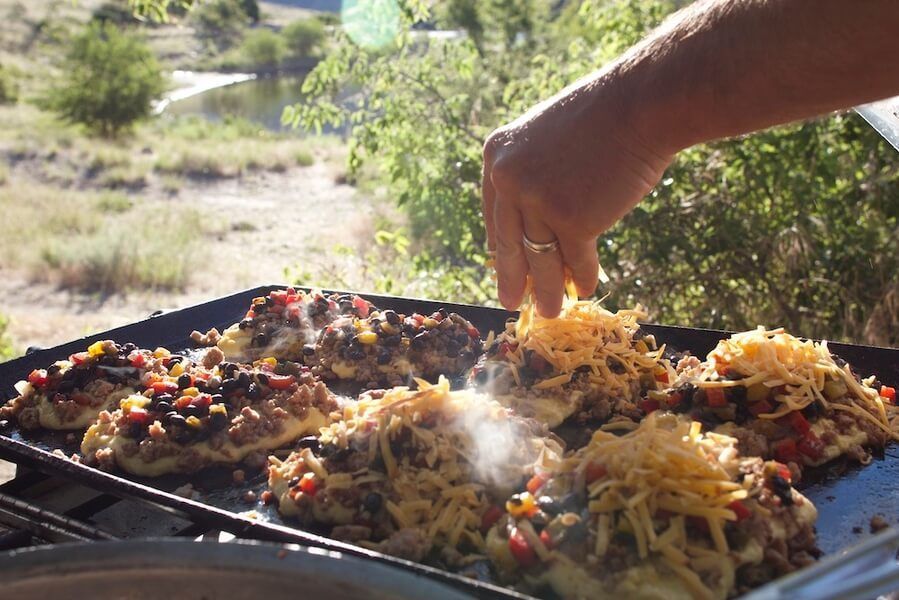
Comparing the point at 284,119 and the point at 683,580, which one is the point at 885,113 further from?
the point at 284,119

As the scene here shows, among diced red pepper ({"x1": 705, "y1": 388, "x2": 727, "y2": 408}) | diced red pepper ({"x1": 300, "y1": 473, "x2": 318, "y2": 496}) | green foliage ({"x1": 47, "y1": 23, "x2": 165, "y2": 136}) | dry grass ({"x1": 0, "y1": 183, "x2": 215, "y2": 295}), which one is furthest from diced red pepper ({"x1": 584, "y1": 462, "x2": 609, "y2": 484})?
green foliage ({"x1": 47, "y1": 23, "x2": 165, "y2": 136})

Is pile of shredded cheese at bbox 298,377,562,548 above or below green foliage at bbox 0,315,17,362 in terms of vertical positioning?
above

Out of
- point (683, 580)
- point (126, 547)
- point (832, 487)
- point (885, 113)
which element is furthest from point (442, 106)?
point (126, 547)

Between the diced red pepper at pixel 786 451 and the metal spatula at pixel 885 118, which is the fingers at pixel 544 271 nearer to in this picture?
the diced red pepper at pixel 786 451

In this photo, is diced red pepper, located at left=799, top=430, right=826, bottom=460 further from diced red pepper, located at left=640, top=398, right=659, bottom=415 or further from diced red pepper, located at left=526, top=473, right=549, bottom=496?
diced red pepper, located at left=526, top=473, right=549, bottom=496

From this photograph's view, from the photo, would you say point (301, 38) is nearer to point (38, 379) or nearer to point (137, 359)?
point (137, 359)

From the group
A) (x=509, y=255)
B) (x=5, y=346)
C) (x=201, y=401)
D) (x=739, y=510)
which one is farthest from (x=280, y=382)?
(x=5, y=346)
